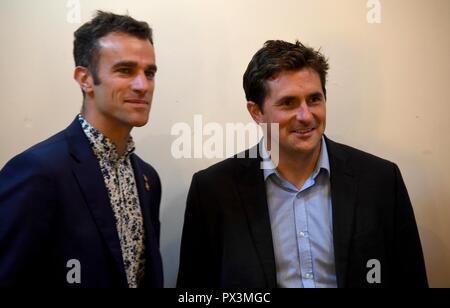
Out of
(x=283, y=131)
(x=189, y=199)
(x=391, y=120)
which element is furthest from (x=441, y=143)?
(x=189, y=199)

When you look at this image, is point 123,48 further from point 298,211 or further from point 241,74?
point 298,211

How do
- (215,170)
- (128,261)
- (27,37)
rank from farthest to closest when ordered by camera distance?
(27,37), (215,170), (128,261)

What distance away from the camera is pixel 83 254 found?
3.80 ft

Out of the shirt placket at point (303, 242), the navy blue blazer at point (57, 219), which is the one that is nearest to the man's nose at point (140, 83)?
the navy blue blazer at point (57, 219)

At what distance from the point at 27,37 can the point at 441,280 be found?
6.49 feet

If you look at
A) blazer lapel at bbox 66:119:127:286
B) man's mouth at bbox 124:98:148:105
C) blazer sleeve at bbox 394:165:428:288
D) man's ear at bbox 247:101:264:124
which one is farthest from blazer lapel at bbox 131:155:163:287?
blazer sleeve at bbox 394:165:428:288

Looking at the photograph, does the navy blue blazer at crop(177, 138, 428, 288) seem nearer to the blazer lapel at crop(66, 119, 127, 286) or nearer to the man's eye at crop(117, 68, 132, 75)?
the blazer lapel at crop(66, 119, 127, 286)

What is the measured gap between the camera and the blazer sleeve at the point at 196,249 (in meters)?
1.46

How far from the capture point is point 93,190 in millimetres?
1212

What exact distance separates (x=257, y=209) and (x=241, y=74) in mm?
629

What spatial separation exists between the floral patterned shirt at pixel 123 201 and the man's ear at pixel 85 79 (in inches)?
3.4

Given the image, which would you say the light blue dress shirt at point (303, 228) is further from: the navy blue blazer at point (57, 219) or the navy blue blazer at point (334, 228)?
the navy blue blazer at point (57, 219)

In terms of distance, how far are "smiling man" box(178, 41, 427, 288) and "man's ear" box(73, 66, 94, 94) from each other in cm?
49

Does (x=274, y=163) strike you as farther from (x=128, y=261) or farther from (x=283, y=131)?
(x=128, y=261)
